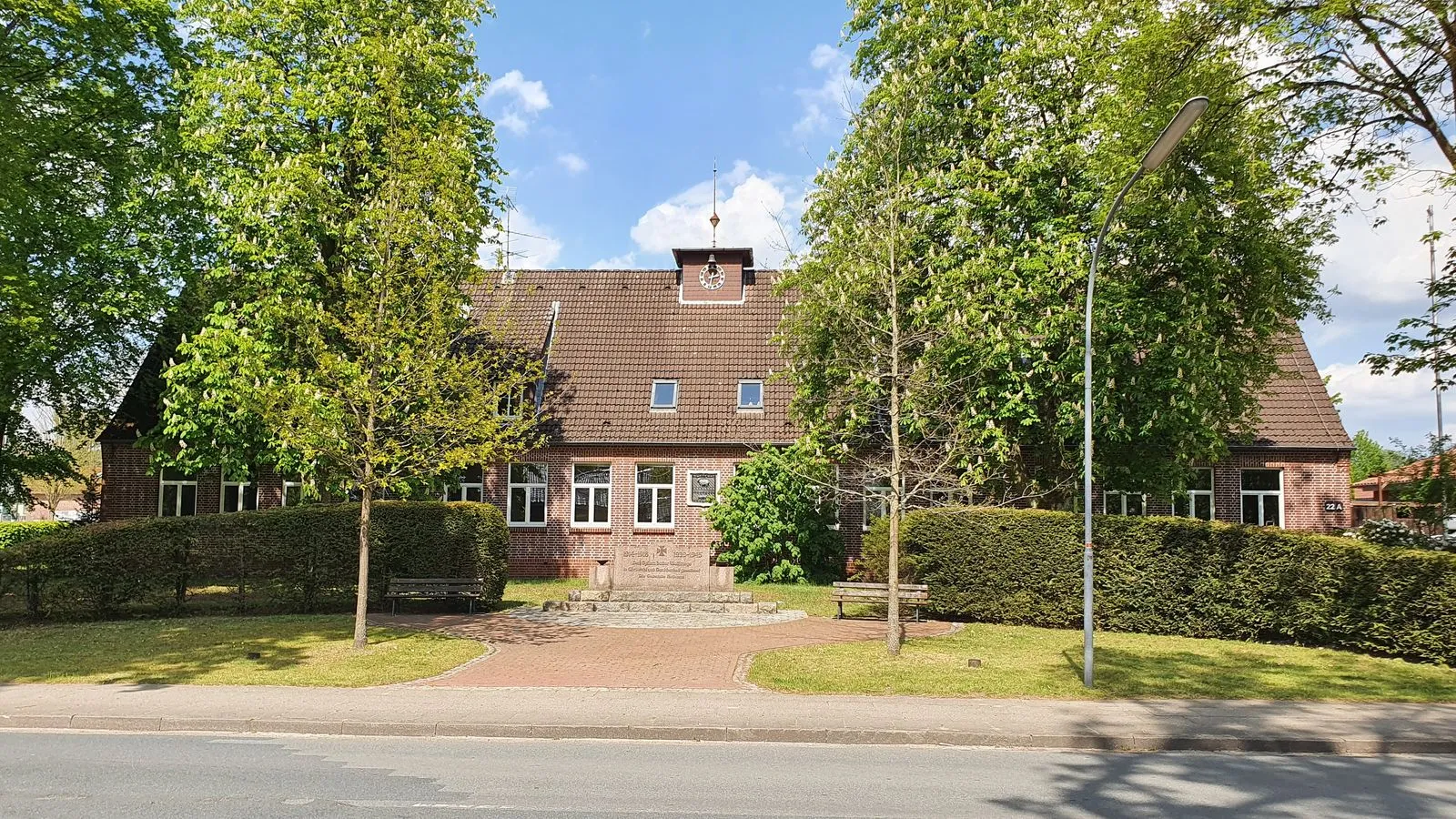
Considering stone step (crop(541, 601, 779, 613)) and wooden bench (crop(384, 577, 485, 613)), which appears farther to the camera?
stone step (crop(541, 601, 779, 613))

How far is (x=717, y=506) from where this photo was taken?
79.8 feet

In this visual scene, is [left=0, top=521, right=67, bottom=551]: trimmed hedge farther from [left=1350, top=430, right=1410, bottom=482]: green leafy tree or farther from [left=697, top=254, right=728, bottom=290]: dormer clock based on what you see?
[left=1350, top=430, right=1410, bottom=482]: green leafy tree

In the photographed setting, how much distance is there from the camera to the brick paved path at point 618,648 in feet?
39.2

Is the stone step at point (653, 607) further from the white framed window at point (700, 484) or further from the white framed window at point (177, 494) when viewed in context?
the white framed window at point (177, 494)

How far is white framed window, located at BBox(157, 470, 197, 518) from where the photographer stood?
1013 inches

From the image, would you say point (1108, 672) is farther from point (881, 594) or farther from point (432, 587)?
point (432, 587)

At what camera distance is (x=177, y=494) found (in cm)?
2588

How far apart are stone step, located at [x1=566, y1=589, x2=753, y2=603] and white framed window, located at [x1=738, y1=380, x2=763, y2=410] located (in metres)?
8.32

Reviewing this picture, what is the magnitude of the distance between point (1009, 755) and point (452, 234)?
36.6 feet

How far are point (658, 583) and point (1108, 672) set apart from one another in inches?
403

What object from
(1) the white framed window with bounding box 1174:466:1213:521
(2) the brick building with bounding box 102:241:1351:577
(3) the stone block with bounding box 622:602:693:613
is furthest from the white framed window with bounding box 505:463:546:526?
(1) the white framed window with bounding box 1174:466:1213:521

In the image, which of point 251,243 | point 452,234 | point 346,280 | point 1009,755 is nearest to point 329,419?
point 346,280

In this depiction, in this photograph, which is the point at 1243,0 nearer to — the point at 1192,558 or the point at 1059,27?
the point at 1059,27

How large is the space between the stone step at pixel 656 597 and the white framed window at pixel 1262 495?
16.1 meters
